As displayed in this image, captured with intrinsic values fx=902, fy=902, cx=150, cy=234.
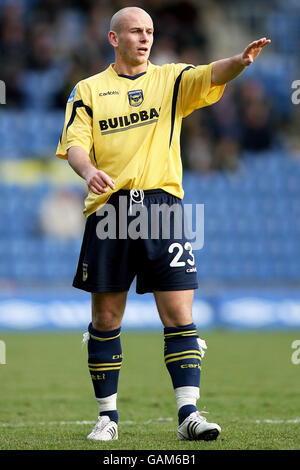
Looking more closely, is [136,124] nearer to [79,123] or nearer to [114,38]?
[79,123]

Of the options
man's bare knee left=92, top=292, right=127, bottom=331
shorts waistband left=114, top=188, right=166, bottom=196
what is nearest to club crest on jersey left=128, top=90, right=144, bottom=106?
shorts waistband left=114, top=188, right=166, bottom=196

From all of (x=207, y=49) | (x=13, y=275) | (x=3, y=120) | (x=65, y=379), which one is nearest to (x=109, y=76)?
(x=65, y=379)

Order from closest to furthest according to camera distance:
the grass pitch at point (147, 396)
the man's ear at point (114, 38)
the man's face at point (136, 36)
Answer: the grass pitch at point (147, 396)
the man's face at point (136, 36)
the man's ear at point (114, 38)

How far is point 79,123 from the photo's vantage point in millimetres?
4691

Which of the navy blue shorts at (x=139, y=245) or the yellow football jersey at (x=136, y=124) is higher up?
the yellow football jersey at (x=136, y=124)

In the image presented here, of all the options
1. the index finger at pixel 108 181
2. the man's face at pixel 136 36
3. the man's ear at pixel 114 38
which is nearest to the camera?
the index finger at pixel 108 181

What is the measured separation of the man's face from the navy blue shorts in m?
0.72

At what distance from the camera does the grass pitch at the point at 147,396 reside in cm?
456

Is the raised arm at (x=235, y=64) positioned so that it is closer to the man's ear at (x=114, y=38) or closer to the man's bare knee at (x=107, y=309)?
the man's ear at (x=114, y=38)

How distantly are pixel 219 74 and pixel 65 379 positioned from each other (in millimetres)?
3900

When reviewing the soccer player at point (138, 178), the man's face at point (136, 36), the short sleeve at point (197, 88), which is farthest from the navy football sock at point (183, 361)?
the man's face at point (136, 36)

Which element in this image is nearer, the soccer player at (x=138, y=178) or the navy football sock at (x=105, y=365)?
the soccer player at (x=138, y=178)

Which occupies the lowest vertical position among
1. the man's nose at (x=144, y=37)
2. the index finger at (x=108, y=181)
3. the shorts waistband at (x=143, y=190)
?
the shorts waistband at (x=143, y=190)

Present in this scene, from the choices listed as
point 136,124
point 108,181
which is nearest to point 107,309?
point 108,181
